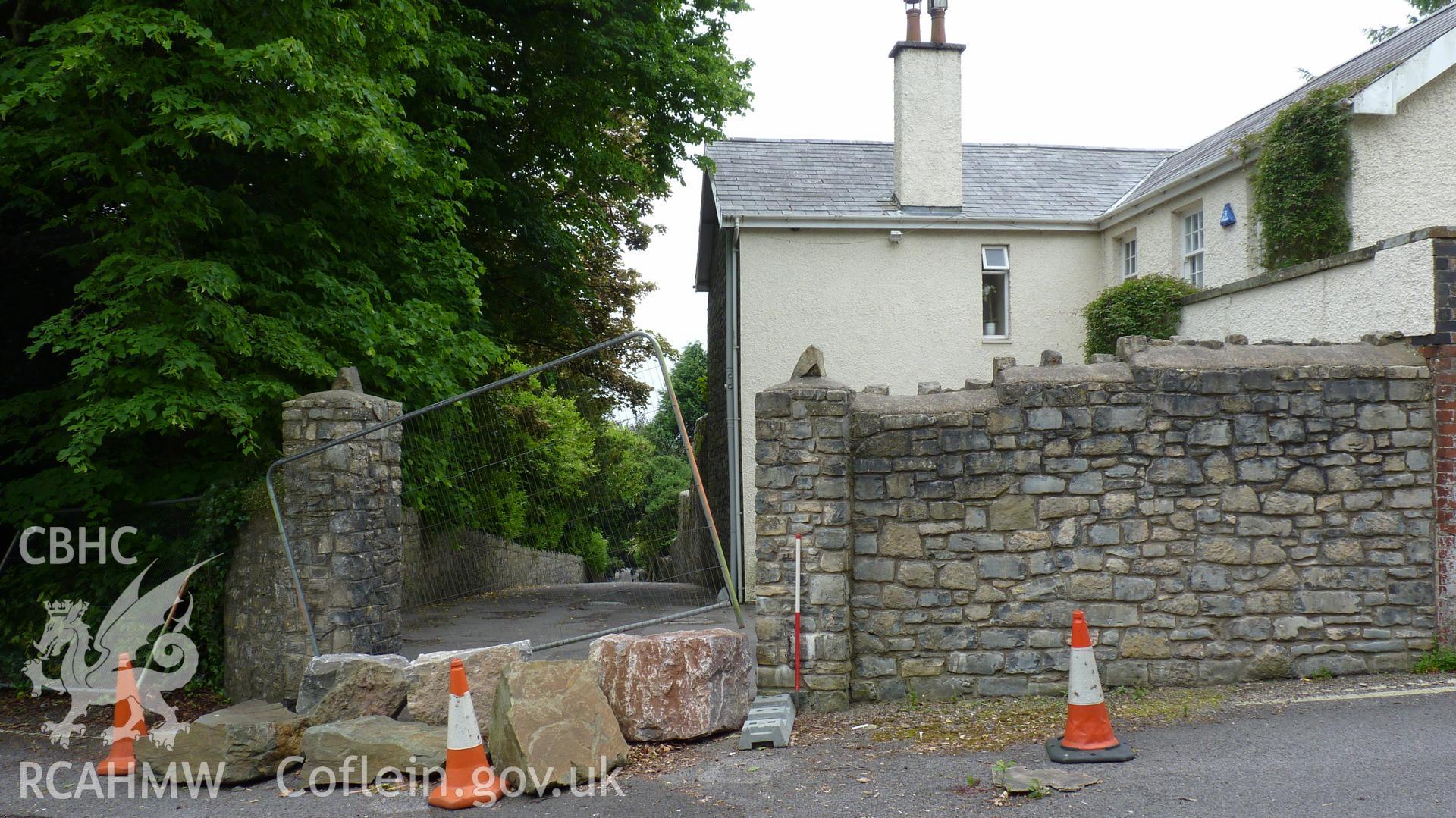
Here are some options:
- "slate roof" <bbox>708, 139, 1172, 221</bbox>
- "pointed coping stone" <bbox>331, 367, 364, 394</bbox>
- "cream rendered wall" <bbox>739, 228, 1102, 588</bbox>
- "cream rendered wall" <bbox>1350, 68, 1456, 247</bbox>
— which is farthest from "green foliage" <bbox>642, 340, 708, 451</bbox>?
"pointed coping stone" <bbox>331, 367, 364, 394</bbox>

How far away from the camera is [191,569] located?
8.46 m

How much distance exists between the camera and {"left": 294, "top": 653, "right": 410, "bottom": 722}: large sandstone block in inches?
278

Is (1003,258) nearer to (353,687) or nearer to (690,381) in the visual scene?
(353,687)

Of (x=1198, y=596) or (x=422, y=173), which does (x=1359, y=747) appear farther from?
(x=422, y=173)

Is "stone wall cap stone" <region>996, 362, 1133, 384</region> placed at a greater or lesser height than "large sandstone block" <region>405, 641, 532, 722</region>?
greater

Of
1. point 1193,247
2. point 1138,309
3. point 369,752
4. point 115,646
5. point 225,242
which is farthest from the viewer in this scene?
point 1193,247

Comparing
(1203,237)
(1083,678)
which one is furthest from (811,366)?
(1203,237)

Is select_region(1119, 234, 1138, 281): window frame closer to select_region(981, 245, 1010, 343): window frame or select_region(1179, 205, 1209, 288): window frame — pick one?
select_region(1179, 205, 1209, 288): window frame

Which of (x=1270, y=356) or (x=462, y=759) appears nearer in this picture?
(x=462, y=759)

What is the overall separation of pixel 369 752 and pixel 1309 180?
11.5m

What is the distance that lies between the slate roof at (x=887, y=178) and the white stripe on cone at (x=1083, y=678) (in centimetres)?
952

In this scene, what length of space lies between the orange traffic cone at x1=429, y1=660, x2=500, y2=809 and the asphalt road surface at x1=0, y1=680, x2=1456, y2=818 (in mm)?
115

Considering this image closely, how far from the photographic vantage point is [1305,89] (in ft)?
44.1

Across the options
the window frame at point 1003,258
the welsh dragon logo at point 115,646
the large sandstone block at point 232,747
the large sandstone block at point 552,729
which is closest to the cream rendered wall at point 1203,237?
the window frame at point 1003,258
